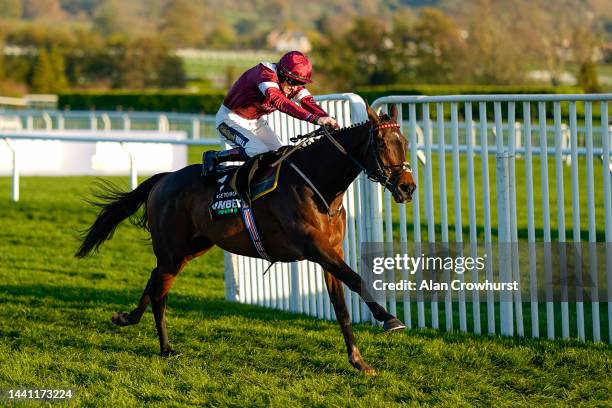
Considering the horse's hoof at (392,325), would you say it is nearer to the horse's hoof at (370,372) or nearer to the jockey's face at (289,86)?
the horse's hoof at (370,372)

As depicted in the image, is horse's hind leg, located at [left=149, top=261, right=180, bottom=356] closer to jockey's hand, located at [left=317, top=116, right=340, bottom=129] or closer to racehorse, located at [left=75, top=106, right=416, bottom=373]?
racehorse, located at [left=75, top=106, right=416, bottom=373]

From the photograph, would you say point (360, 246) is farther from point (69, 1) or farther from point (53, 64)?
point (69, 1)

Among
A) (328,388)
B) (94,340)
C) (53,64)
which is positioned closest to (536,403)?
(328,388)

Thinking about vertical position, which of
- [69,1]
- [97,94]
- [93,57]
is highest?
[69,1]

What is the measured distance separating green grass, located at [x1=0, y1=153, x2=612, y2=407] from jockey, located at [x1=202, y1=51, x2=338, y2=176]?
1251mm

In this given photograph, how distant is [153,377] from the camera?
6195 millimetres

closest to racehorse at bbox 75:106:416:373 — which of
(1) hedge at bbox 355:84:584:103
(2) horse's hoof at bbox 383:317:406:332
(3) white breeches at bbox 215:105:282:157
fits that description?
(2) horse's hoof at bbox 383:317:406:332

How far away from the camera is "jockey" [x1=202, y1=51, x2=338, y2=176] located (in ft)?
21.5

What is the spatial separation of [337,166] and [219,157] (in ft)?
3.11

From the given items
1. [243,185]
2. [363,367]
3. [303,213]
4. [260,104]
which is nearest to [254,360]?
[363,367]

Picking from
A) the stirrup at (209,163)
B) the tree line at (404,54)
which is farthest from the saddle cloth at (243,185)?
the tree line at (404,54)

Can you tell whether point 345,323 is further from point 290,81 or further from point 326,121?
point 290,81

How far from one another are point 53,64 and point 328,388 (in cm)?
5351

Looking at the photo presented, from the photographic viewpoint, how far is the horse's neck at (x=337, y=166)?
6.41 meters
